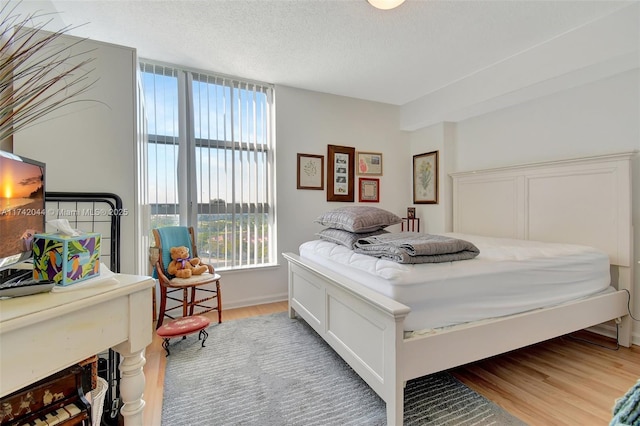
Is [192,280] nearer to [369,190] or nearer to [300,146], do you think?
[300,146]

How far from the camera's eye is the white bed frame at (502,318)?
54.8 inches

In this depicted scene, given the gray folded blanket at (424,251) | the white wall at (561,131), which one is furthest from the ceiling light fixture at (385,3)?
the white wall at (561,131)

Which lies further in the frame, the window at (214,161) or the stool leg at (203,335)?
the window at (214,161)

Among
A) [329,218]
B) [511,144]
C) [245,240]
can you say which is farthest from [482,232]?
[245,240]

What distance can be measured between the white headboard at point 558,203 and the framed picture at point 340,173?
1419 mm

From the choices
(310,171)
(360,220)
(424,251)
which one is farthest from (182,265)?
(424,251)

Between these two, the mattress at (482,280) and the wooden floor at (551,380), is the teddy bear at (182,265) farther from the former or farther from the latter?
the mattress at (482,280)

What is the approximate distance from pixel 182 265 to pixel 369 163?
268cm

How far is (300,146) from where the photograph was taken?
352 centimetres

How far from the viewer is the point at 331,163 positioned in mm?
3701

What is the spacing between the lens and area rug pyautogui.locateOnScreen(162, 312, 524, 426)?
1.47 m

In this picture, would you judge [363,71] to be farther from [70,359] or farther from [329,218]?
[70,359]

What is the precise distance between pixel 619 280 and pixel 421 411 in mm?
2104

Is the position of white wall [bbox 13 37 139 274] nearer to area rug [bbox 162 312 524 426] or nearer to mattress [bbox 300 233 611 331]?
area rug [bbox 162 312 524 426]
